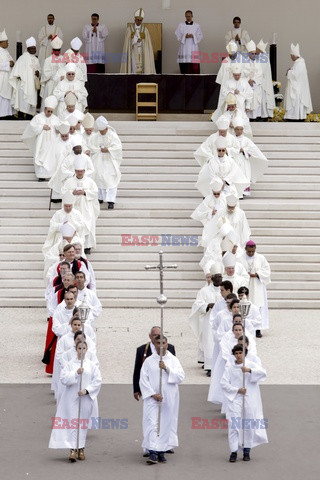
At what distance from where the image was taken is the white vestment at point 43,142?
26.8 m

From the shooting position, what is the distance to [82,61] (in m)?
29.4

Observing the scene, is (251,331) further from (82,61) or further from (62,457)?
(82,61)

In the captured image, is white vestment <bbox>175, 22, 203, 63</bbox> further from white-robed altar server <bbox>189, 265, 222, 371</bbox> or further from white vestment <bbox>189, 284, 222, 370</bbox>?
white vestment <bbox>189, 284, 222, 370</bbox>

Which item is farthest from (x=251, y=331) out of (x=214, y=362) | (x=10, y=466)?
(x=10, y=466)

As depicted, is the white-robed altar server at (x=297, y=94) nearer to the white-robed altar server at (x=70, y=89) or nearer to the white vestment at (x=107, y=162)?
the white-robed altar server at (x=70, y=89)

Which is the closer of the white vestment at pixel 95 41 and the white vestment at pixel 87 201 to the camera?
the white vestment at pixel 87 201

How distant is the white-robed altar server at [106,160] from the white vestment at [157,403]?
35.1 feet

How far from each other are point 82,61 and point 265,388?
13.0 metres

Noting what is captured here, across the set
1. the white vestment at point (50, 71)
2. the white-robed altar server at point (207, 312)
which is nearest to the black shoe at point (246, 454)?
the white-robed altar server at point (207, 312)

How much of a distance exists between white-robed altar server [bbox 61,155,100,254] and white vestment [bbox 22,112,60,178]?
2.32 meters

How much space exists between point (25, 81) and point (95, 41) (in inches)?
121

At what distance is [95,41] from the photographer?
3231 cm

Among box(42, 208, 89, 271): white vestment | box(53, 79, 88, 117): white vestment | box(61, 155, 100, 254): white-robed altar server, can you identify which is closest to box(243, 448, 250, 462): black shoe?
box(42, 208, 89, 271): white vestment

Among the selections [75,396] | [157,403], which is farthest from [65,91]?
[157,403]
